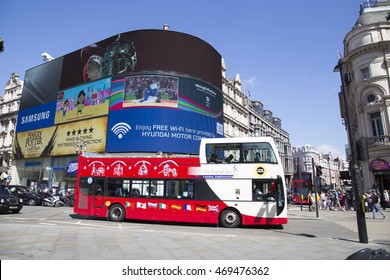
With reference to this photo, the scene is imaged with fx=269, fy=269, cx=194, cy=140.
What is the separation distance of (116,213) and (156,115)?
65.5 feet

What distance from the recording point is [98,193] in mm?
15469

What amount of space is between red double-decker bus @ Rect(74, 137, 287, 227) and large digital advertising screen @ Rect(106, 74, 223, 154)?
17907 millimetres

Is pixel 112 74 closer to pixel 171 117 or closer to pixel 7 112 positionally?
pixel 171 117

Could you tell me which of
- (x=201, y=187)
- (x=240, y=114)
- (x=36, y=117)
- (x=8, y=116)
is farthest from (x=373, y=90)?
(x=8, y=116)

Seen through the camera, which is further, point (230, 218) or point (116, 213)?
point (116, 213)

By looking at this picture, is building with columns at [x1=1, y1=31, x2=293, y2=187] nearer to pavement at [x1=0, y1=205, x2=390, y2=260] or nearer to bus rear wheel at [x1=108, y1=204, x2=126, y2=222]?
bus rear wheel at [x1=108, y1=204, x2=126, y2=222]

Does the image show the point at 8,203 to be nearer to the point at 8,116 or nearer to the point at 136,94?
the point at 136,94

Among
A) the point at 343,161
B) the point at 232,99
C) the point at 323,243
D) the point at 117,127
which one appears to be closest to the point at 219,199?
the point at 323,243

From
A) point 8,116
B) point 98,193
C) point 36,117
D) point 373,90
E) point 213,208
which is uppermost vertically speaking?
point 8,116

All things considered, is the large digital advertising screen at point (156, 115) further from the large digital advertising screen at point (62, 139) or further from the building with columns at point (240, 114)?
the building with columns at point (240, 114)

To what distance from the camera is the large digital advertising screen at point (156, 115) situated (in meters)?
33.5

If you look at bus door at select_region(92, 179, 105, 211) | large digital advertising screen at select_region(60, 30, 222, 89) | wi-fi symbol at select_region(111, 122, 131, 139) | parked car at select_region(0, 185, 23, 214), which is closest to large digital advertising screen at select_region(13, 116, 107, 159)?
wi-fi symbol at select_region(111, 122, 131, 139)

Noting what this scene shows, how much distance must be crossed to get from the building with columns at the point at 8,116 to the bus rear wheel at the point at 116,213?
45649 millimetres

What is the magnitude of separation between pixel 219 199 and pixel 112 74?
3010 centimetres
